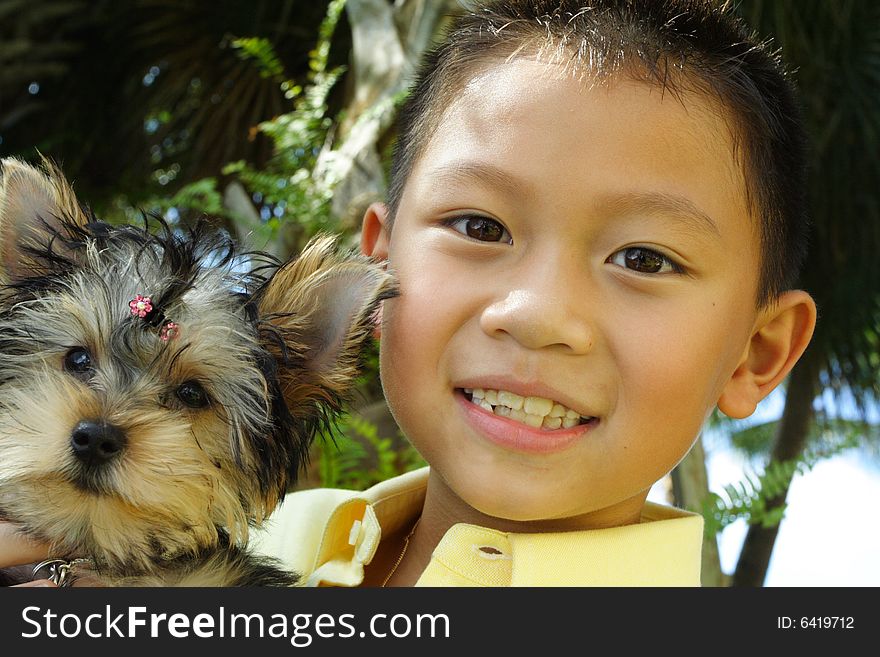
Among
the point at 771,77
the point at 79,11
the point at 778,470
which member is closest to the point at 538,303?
the point at 771,77

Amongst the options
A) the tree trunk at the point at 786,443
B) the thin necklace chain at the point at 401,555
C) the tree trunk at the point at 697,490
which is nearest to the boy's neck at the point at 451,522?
the thin necklace chain at the point at 401,555

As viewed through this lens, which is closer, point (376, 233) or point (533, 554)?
point (533, 554)

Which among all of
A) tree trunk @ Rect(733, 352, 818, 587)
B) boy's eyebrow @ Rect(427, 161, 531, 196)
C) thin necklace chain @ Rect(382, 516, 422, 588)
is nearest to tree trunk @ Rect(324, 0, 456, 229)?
thin necklace chain @ Rect(382, 516, 422, 588)

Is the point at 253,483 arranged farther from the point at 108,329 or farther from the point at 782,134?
the point at 782,134

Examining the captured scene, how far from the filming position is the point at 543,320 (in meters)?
2.12

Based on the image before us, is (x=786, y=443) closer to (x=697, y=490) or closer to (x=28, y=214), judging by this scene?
(x=697, y=490)

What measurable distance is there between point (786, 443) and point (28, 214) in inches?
287

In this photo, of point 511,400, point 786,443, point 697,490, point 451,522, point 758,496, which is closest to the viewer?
point 511,400

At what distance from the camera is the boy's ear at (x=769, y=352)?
2611 millimetres

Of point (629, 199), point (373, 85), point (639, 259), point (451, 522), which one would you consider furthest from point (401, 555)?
point (373, 85)

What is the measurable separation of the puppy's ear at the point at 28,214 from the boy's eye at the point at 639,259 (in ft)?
4.80

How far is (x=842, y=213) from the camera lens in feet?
28.4

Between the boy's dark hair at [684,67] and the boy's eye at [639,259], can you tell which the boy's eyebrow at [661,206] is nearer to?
the boy's eye at [639,259]

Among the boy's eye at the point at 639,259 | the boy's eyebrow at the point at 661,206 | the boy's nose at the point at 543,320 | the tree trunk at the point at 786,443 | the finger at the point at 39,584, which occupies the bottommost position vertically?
the finger at the point at 39,584
